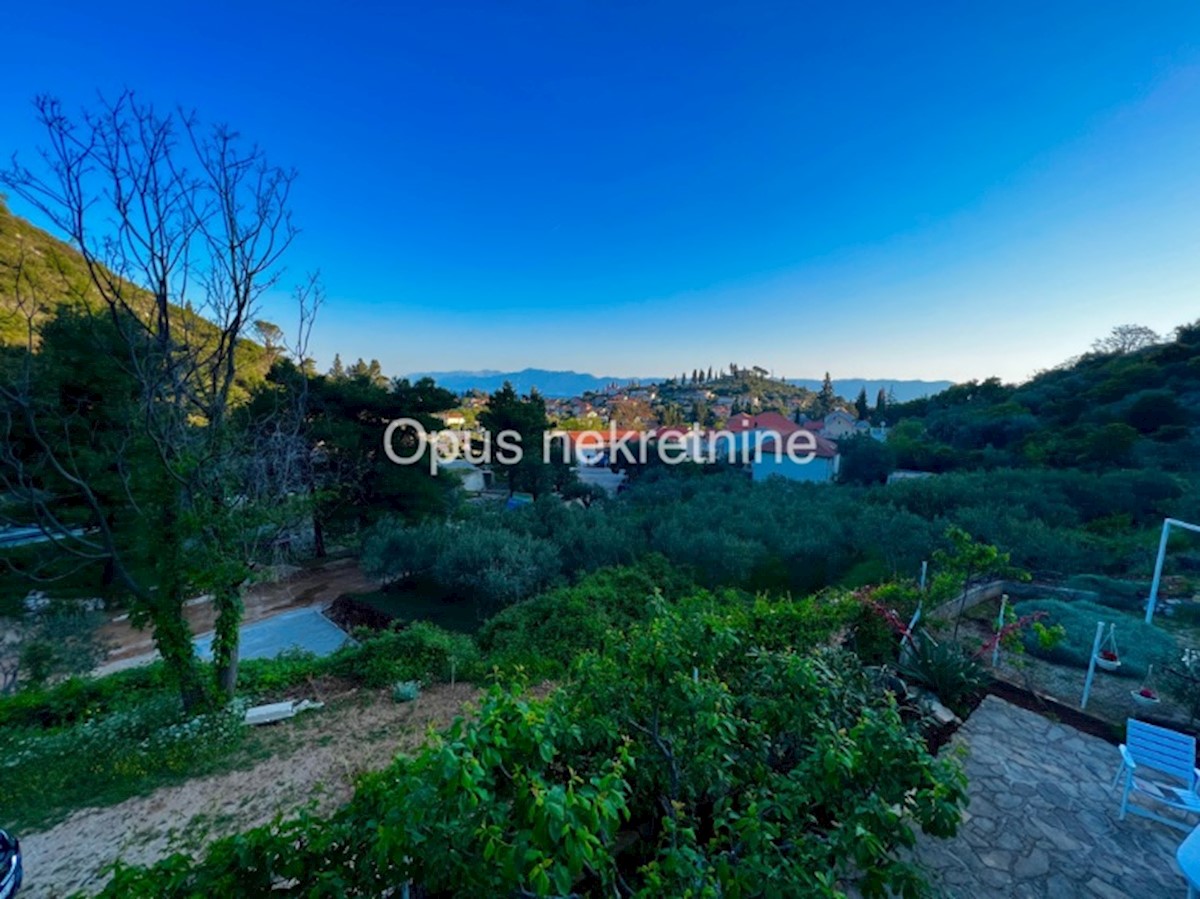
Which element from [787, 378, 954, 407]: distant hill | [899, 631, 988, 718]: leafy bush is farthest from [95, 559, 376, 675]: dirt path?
[787, 378, 954, 407]: distant hill

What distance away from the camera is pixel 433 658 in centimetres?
662

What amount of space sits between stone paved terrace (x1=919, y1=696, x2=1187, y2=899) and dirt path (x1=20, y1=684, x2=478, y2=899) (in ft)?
13.7

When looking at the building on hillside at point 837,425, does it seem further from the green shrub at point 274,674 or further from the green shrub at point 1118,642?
the green shrub at point 274,674

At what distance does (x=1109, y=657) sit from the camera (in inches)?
204

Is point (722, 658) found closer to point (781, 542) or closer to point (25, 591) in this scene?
point (781, 542)

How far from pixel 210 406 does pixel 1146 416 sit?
32.7 m

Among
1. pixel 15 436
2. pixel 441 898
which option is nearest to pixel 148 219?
pixel 441 898

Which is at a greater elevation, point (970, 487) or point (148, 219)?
point (148, 219)

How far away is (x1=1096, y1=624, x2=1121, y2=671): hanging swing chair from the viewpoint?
16.7 ft

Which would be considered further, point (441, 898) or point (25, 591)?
point (25, 591)

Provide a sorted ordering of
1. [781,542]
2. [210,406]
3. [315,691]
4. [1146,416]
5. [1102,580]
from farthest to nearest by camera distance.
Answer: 1. [1146,416]
2. [781,542]
3. [1102,580]
4. [315,691]
5. [210,406]

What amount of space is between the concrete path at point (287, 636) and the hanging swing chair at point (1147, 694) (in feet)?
36.8

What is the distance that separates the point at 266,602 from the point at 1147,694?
15664 mm

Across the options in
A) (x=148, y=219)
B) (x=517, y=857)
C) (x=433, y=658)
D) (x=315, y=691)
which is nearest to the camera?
(x=517, y=857)
